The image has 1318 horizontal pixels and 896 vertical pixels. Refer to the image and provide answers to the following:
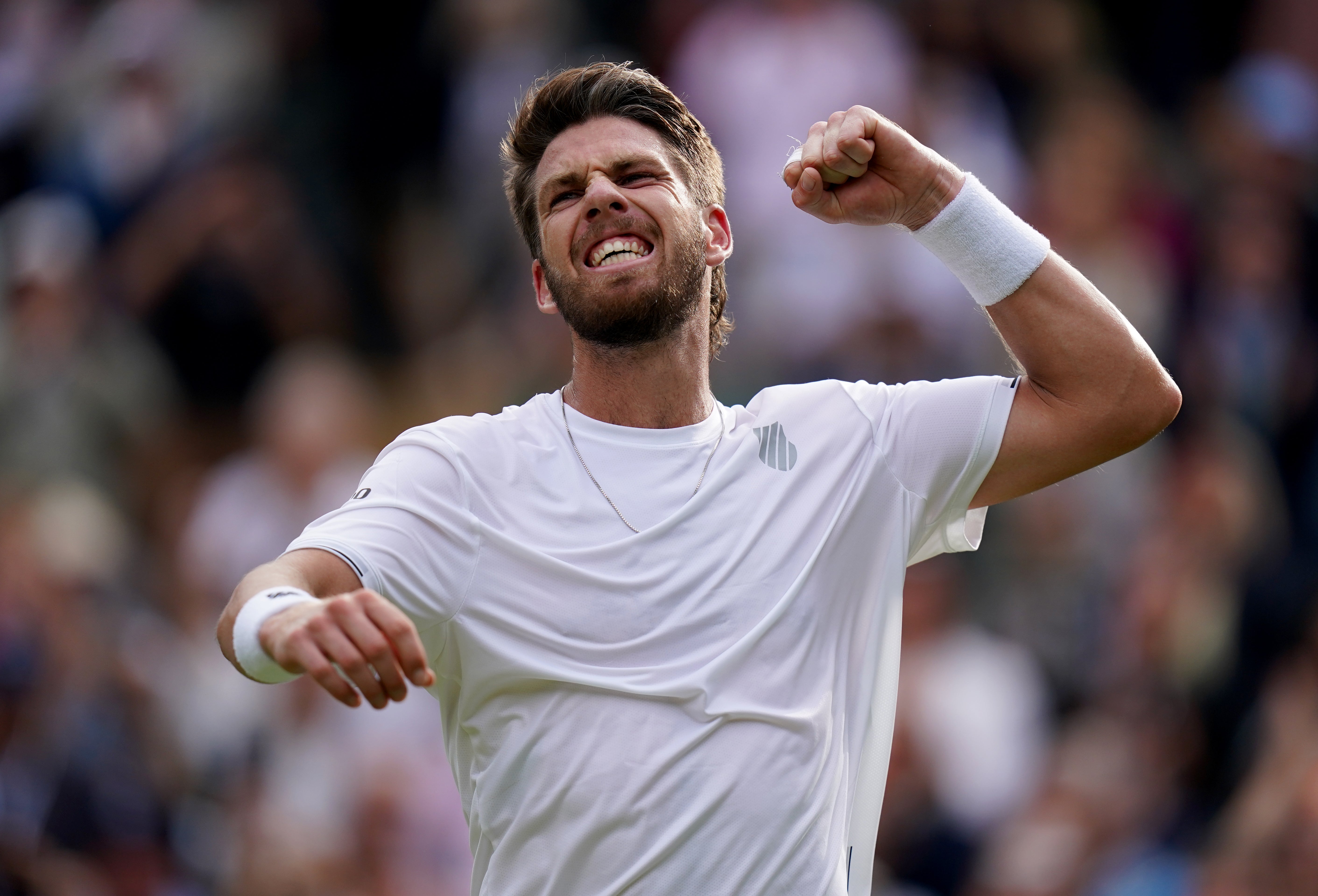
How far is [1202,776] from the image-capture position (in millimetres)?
6383

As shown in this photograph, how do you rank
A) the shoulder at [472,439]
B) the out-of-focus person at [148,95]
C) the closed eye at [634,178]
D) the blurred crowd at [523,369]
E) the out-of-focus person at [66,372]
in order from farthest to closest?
the out-of-focus person at [148,95]
the out-of-focus person at [66,372]
the blurred crowd at [523,369]
the closed eye at [634,178]
the shoulder at [472,439]

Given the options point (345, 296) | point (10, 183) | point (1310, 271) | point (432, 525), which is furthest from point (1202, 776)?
point (10, 183)

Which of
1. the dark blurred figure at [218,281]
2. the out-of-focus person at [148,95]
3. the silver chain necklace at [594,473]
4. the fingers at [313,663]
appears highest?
the out-of-focus person at [148,95]

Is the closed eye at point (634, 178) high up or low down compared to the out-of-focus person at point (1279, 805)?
up

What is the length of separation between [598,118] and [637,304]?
1.65 feet

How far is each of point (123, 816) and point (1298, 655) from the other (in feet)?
15.8

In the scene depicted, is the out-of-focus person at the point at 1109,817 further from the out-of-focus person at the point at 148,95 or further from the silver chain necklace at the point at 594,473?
the out-of-focus person at the point at 148,95

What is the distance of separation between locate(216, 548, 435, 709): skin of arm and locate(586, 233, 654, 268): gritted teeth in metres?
1.11

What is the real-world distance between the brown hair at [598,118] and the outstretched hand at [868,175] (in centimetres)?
36

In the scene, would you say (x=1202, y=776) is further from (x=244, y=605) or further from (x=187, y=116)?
(x=187, y=116)

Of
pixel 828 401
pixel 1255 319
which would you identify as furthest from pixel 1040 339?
pixel 1255 319

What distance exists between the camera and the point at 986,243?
3.44 metres

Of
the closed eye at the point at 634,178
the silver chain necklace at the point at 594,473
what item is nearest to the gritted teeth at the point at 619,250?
the closed eye at the point at 634,178

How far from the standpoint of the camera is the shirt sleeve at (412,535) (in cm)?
306
